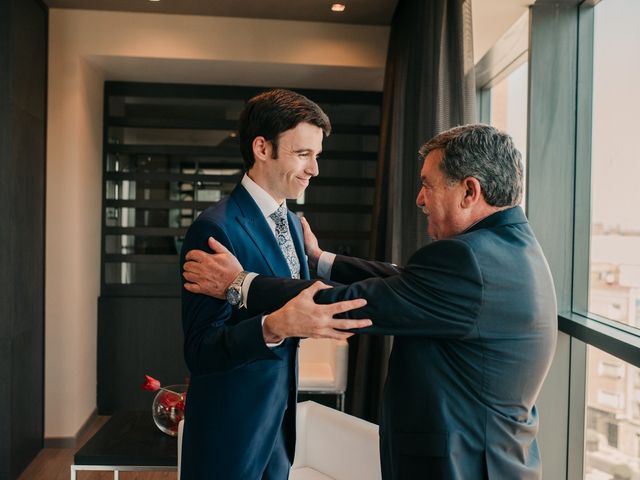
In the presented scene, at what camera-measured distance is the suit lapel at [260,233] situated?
5.29 ft

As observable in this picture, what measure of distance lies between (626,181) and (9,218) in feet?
9.72

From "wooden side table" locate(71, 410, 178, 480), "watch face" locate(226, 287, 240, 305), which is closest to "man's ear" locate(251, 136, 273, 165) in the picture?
A: "watch face" locate(226, 287, 240, 305)

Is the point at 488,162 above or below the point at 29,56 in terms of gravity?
below

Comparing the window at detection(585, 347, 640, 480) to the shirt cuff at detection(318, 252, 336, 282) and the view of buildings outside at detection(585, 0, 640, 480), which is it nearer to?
the view of buildings outside at detection(585, 0, 640, 480)

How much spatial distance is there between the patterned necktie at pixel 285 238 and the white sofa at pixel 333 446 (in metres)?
0.84

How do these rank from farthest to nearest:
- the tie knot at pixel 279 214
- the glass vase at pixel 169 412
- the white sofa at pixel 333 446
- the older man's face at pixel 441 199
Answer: the glass vase at pixel 169 412
the white sofa at pixel 333 446
the tie knot at pixel 279 214
the older man's face at pixel 441 199

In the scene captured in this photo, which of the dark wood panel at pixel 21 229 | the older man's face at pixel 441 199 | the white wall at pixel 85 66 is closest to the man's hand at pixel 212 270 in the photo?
the older man's face at pixel 441 199

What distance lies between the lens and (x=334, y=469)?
2.49m

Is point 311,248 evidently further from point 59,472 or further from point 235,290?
point 59,472

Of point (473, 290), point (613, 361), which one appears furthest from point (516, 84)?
point (473, 290)

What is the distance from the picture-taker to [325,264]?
2.12 m

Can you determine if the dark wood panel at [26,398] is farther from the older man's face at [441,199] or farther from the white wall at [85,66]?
the older man's face at [441,199]

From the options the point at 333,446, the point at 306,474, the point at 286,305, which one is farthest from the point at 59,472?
the point at 286,305

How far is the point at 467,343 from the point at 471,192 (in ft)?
1.05
